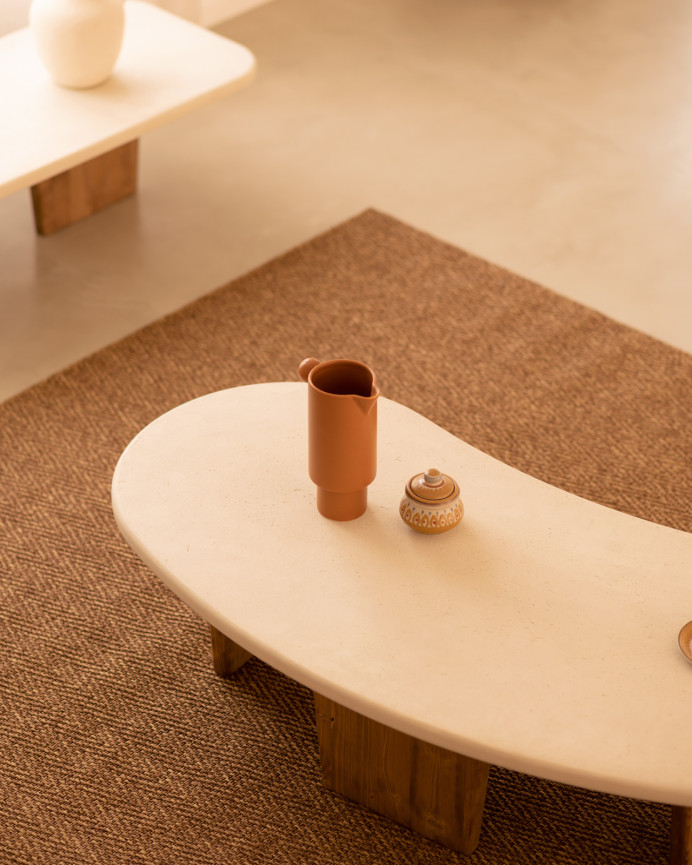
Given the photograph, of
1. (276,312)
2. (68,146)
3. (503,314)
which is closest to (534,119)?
(503,314)

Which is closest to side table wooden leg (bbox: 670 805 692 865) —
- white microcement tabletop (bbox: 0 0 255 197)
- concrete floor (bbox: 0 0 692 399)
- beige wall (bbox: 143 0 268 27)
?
concrete floor (bbox: 0 0 692 399)

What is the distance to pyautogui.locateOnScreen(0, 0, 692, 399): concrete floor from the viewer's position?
299 centimetres

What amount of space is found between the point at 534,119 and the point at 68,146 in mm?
1780

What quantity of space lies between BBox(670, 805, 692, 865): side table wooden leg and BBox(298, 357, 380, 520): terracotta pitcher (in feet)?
2.15

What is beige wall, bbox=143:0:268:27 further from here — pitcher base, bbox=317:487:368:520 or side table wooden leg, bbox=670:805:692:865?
side table wooden leg, bbox=670:805:692:865

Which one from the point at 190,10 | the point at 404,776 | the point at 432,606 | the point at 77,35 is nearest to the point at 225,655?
the point at 404,776

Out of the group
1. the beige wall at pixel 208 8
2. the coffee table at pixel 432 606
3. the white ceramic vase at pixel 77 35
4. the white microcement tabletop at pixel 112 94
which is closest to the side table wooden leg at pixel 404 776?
the coffee table at pixel 432 606

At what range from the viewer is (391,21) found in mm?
4371

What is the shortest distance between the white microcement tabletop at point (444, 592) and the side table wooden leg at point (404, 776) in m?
0.20

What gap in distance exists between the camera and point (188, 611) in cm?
212

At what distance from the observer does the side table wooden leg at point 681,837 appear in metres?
1.62

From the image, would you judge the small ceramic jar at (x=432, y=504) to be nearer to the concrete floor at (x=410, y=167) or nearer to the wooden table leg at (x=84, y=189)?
the concrete floor at (x=410, y=167)

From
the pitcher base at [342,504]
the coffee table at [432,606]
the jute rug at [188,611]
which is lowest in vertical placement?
the jute rug at [188,611]

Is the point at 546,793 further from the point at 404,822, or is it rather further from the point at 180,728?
the point at 180,728
